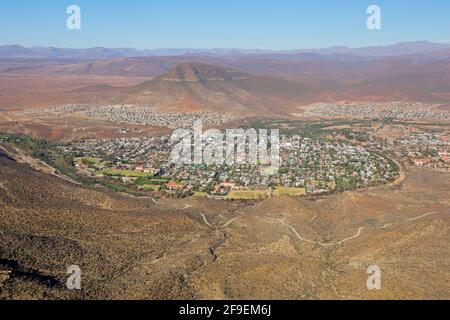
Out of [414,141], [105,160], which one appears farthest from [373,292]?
[414,141]

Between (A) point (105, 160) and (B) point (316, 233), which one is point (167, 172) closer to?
(A) point (105, 160)

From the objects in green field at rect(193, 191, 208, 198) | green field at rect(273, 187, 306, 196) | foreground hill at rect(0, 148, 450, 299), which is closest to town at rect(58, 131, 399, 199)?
green field at rect(273, 187, 306, 196)

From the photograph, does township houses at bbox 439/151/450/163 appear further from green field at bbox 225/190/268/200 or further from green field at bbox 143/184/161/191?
green field at bbox 143/184/161/191

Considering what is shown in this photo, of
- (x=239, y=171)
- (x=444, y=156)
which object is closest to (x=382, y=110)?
(x=444, y=156)

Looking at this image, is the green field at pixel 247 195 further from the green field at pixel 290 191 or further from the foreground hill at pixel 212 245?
the foreground hill at pixel 212 245

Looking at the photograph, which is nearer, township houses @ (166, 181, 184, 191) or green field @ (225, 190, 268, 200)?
green field @ (225, 190, 268, 200)

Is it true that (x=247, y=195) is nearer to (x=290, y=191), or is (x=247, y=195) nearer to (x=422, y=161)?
(x=290, y=191)

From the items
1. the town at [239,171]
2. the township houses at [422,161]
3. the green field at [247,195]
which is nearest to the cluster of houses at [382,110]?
the town at [239,171]
